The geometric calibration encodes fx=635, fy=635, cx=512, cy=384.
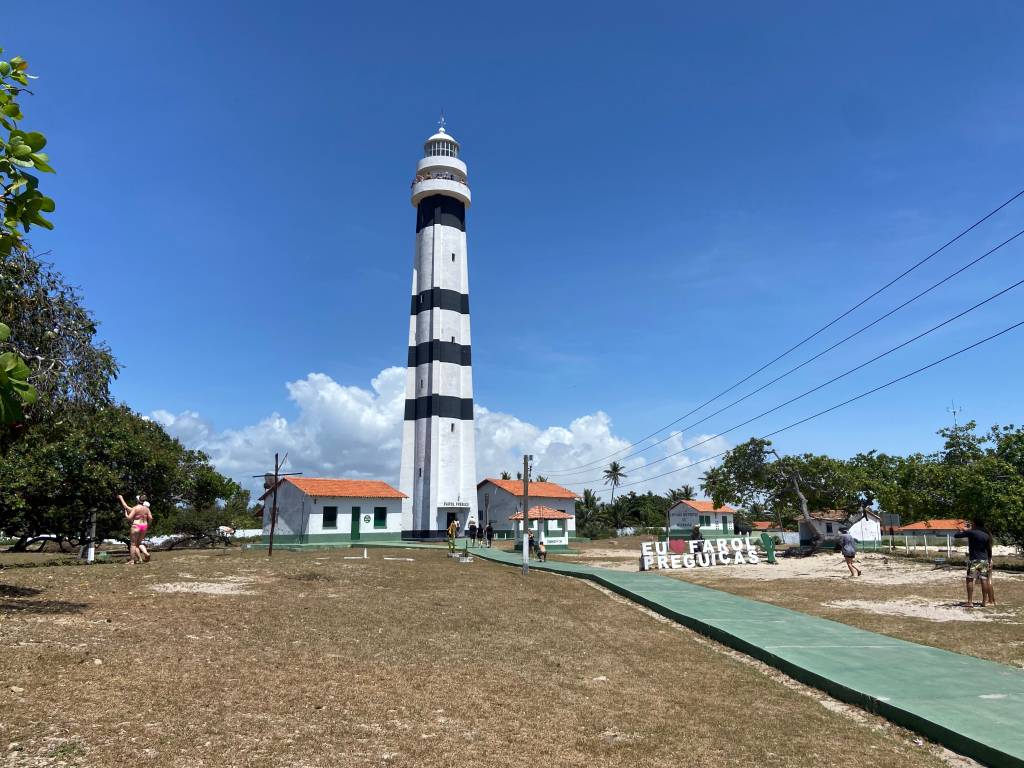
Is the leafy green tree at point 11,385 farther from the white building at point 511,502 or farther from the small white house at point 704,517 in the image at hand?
the small white house at point 704,517

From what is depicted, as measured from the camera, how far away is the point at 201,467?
33656 millimetres

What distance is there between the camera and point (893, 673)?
8195 millimetres

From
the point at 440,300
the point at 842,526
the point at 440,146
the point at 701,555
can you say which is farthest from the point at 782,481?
A: the point at 440,146

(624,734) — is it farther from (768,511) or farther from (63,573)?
(768,511)

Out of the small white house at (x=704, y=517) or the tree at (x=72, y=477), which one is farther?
the small white house at (x=704, y=517)

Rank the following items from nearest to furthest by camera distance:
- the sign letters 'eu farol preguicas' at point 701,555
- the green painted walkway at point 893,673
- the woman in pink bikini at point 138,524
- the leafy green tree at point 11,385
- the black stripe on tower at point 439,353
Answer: the leafy green tree at point 11,385, the green painted walkway at point 893,673, the woman in pink bikini at point 138,524, the sign letters 'eu farol preguicas' at point 701,555, the black stripe on tower at point 439,353

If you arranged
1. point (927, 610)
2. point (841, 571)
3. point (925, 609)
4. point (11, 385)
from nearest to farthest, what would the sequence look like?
point (11, 385)
point (927, 610)
point (925, 609)
point (841, 571)

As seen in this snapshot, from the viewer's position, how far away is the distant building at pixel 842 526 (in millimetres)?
36062

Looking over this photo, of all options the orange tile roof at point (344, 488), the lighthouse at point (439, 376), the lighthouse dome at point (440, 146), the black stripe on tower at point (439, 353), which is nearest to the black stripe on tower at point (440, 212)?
the lighthouse at point (439, 376)

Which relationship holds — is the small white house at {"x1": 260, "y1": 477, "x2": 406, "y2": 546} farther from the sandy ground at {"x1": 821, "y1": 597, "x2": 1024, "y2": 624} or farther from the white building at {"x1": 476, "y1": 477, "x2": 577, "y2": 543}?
the sandy ground at {"x1": 821, "y1": 597, "x2": 1024, "y2": 624}

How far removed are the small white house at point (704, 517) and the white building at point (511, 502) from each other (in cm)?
1905

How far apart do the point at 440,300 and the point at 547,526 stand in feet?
63.6

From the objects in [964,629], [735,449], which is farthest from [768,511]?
[964,629]

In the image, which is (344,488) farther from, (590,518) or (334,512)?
(590,518)
